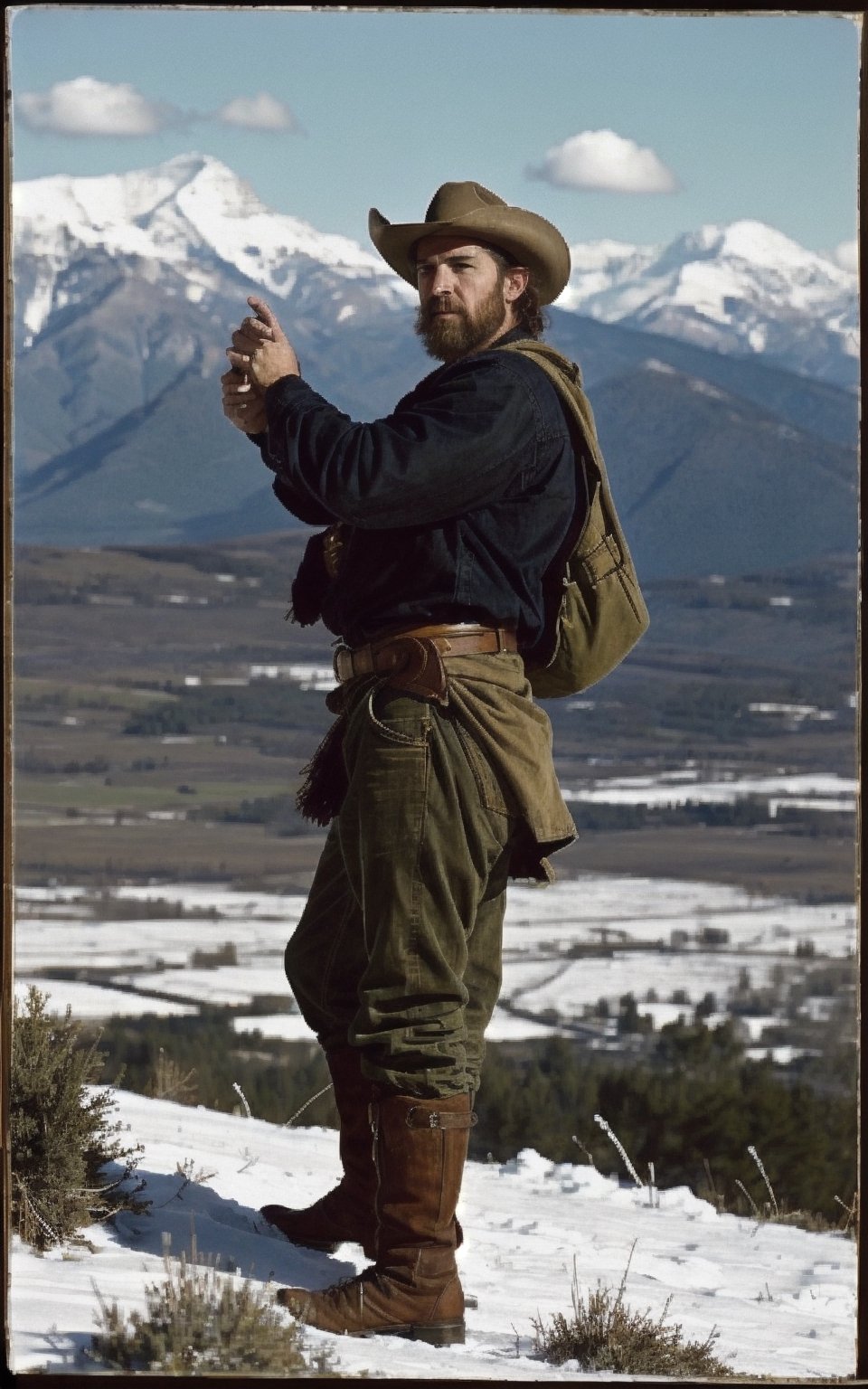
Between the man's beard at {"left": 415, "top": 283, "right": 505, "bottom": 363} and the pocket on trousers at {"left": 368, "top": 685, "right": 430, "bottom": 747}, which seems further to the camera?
the man's beard at {"left": 415, "top": 283, "right": 505, "bottom": 363}

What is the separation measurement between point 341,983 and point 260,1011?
33.9 m

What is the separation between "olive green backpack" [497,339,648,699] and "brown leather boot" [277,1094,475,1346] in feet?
3.65

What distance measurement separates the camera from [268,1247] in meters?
5.57

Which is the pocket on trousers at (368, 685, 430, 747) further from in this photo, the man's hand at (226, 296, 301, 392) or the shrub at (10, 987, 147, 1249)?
the shrub at (10, 987, 147, 1249)

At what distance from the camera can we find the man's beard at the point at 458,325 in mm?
5117

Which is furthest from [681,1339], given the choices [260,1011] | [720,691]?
[720,691]

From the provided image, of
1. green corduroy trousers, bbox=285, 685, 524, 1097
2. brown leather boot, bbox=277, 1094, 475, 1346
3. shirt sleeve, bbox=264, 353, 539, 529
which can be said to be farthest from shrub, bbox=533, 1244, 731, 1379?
shirt sleeve, bbox=264, 353, 539, 529

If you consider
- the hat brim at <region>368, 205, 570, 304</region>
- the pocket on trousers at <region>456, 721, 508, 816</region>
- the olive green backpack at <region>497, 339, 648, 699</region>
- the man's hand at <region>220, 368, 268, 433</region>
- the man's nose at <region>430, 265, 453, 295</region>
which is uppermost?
the hat brim at <region>368, 205, 570, 304</region>

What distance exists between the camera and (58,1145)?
5539mm

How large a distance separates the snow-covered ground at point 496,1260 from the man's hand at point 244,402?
6.74 ft

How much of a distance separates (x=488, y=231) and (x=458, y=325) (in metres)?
0.23

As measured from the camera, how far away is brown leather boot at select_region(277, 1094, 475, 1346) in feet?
16.3

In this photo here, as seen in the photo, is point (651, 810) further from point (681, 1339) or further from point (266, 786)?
point (681, 1339)

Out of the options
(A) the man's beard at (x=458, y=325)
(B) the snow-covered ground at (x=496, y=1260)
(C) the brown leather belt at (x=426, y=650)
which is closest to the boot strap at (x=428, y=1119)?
(B) the snow-covered ground at (x=496, y=1260)
